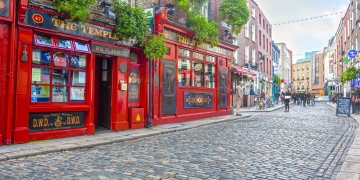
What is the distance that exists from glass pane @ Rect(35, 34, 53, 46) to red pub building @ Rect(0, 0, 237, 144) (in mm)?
27

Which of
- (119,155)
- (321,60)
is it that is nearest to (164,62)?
(119,155)

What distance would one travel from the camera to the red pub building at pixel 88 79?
7328 mm

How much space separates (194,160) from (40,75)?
16.3 ft

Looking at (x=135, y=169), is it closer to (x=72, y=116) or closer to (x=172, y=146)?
(x=172, y=146)

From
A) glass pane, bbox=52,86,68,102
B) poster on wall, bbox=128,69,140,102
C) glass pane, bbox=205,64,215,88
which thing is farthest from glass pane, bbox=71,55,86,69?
glass pane, bbox=205,64,215,88

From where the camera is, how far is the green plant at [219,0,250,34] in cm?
1548

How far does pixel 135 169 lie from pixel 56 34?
497 centimetres

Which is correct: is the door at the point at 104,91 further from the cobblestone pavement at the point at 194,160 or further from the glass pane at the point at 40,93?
the cobblestone pavement at the point at 194,160

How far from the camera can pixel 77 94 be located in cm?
880

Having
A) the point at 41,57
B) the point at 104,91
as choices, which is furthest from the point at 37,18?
the point at 104,91

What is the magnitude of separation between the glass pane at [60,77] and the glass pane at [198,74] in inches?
274

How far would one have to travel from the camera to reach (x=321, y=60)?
3002 inches

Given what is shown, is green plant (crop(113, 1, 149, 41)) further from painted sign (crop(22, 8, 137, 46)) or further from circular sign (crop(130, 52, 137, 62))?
circular sign (crop(130, 52, 137, 62))

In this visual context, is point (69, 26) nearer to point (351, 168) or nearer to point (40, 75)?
point (40, 75)
